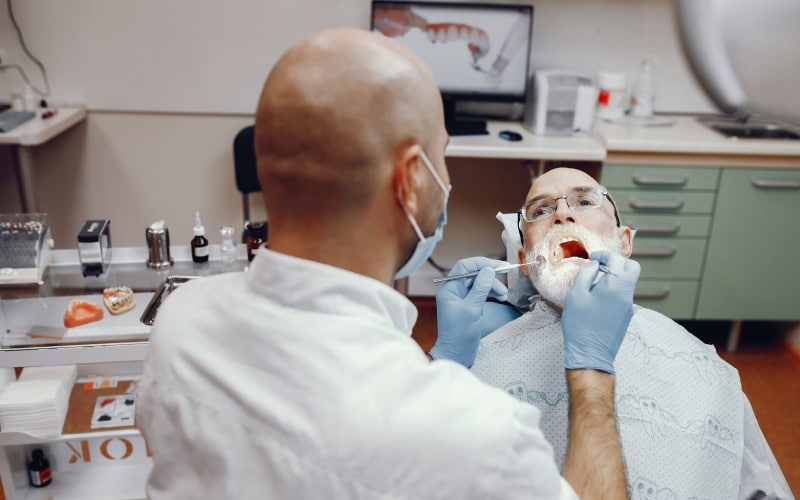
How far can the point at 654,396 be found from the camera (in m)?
1.48

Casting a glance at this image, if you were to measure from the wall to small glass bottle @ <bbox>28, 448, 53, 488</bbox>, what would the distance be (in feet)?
4.98

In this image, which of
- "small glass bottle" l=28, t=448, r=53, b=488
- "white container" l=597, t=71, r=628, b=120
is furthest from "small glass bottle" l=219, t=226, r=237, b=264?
"white container" l=597, t=71, r=628, b=120

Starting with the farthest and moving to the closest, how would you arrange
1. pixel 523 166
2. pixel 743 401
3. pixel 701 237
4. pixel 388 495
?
1. pixel 523 166
2. pixel 701 237
3. pixel 743 401
4. pixel 388 495

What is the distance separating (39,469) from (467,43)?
2.44m

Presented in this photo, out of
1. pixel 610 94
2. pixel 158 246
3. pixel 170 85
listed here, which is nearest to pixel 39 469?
pixel 158 246

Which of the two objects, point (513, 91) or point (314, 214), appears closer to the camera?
point (314, 214)

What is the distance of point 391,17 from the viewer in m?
3.28

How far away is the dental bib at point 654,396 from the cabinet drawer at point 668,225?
4.88 feet

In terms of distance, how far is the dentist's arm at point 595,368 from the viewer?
1.12m

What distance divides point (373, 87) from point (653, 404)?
968 mm

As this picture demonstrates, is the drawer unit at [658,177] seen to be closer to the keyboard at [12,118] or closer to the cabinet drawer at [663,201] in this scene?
the cabinet drawer at [663,201]

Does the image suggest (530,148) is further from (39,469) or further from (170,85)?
(39,469)

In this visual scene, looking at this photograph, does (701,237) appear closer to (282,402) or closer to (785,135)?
(785,135)

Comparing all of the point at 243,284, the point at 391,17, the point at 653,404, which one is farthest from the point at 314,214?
the point at 391,17
